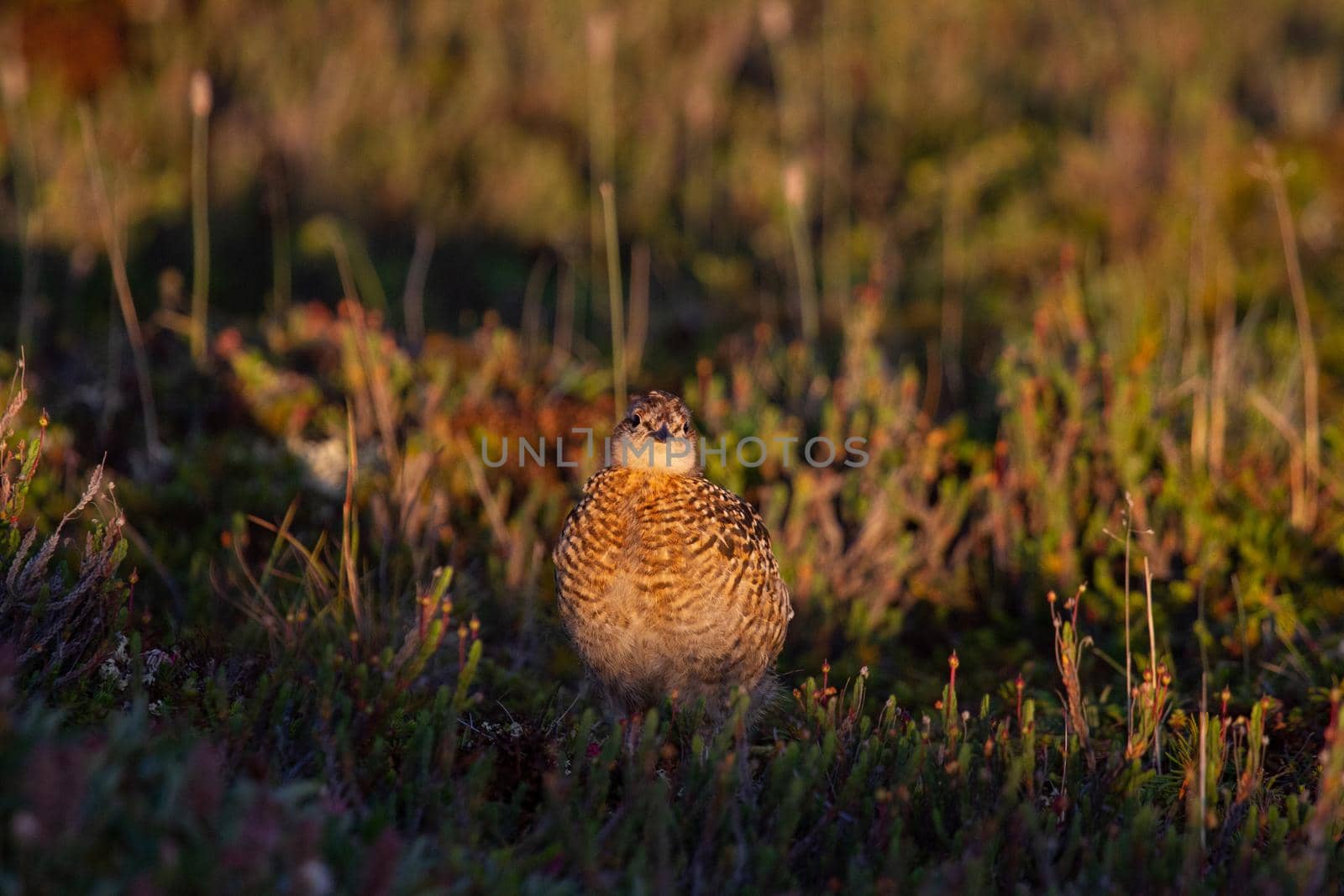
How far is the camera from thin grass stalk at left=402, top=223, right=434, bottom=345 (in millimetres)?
5973

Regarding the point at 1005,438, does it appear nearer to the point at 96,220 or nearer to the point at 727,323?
the point at 727,323

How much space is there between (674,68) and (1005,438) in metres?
5.82

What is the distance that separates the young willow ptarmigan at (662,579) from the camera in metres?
3.40

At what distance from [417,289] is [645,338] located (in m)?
1.29

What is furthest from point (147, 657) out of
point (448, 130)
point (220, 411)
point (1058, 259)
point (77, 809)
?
point (448, 130)

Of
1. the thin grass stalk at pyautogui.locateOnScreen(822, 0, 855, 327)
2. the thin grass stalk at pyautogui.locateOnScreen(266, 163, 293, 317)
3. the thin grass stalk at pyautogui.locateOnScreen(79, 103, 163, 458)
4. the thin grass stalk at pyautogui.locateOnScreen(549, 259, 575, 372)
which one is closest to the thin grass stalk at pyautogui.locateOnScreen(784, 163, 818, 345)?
the thin grass stalk at pyautogui.locateOnScreen(822, 0, 855, 327)

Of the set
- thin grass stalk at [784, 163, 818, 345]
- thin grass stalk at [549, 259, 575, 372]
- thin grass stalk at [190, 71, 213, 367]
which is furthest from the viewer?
thin grass stalk at [549, 259, 575, 372]

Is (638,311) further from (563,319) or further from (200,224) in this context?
(200,224)

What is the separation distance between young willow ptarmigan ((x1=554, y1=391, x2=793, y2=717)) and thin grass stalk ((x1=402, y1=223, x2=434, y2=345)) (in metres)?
2.34

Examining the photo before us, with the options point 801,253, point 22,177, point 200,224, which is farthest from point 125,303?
point 22,177

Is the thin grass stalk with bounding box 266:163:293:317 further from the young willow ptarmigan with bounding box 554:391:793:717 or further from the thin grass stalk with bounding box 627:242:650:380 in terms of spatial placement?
the young willow ptarmigan with bounding box 554:391:793:717

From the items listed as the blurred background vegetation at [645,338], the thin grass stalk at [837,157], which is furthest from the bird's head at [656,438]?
the thin grass stalk at [837,157]

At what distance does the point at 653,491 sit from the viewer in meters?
3.54

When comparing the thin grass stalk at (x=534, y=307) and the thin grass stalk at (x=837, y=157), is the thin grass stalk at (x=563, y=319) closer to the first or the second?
the thin grass stalk at (x=534, y=307)
